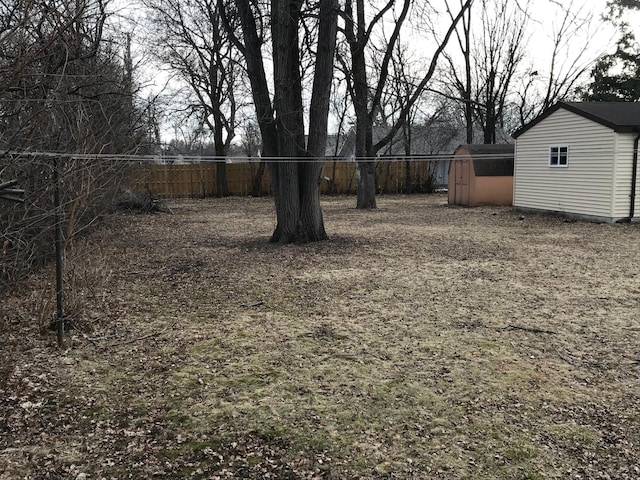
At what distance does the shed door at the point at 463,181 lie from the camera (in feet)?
66.5

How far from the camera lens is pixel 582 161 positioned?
14.6 meters

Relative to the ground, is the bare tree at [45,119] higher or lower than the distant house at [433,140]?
lower

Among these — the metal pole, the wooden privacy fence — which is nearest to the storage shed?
the wooden privacy fence

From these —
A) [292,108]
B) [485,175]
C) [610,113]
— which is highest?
[610,113]

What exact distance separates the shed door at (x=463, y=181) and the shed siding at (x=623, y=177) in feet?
22.4

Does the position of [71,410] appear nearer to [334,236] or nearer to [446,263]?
[446,263]

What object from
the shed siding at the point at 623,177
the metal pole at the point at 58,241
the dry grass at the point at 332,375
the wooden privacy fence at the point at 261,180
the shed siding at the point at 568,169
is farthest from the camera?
the wooden privacy fence at the point at 261,180

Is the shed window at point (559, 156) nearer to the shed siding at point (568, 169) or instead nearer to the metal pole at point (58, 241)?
the shed siding at point (568, 169)

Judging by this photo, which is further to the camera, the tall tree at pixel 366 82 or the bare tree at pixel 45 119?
the tall tree at pixel 366 82

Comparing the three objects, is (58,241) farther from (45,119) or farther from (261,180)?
(261,180)

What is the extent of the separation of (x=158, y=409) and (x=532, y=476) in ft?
6.83

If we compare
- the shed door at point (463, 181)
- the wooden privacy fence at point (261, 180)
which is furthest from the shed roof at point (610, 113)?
the wooden privacy fence at point (261, 180)

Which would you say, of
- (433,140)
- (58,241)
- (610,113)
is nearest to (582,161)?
(610,113)

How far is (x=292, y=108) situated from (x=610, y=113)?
9351 mm
